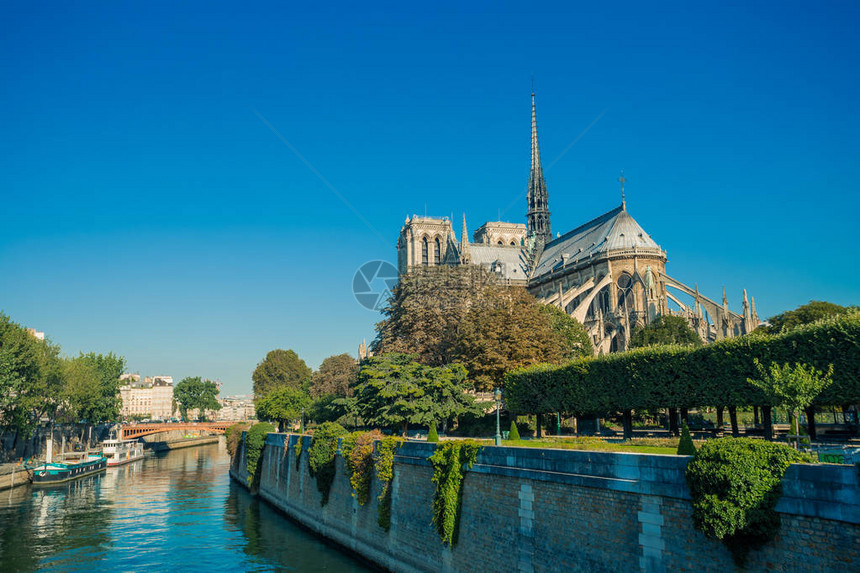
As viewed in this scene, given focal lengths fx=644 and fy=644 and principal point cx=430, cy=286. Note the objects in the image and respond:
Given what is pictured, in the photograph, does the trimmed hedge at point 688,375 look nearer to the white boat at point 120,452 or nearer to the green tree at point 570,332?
the green tree at point 570,332

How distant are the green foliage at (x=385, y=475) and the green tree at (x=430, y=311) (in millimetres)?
18980

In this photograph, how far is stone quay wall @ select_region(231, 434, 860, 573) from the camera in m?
10.6

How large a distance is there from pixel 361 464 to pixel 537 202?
8631 centimetres

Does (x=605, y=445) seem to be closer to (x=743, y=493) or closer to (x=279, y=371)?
(x=743, y=493)

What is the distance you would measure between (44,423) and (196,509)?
1574 inches

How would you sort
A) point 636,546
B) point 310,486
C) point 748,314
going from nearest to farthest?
point 636,546
point 310,486
point 748,314

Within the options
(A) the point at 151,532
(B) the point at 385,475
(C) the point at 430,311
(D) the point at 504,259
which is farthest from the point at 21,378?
(D) the point at 504,259

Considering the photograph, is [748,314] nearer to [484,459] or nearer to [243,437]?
[243,437]

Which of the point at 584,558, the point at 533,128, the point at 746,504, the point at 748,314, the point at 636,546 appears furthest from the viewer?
the point at 533,128

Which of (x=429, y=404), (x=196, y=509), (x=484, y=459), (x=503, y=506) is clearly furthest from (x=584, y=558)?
(x=196, y=509)

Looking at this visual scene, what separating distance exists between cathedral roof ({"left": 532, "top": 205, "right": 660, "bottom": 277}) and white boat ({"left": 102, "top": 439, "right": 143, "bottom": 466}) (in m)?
60.3

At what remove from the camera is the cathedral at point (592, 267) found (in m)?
71.1

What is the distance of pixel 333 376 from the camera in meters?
88.0

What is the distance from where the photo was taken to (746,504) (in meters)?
11.3
